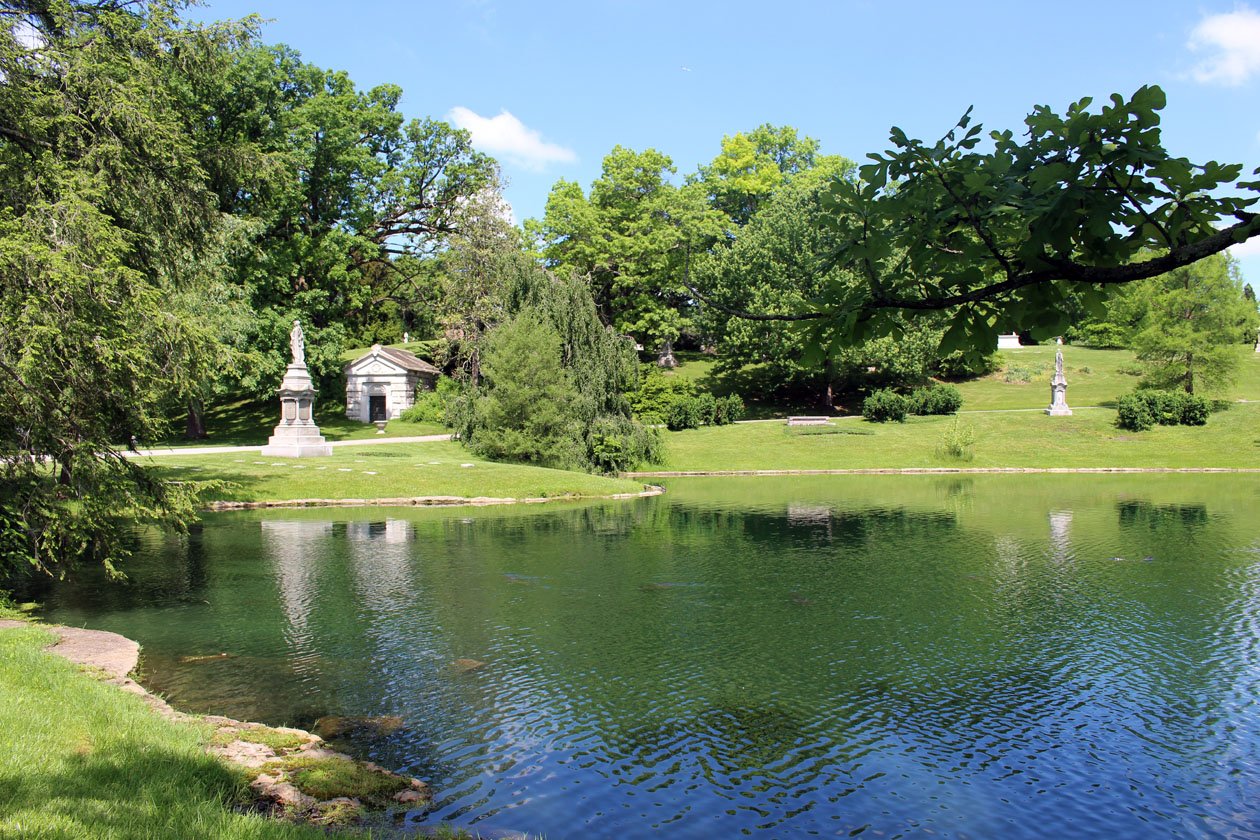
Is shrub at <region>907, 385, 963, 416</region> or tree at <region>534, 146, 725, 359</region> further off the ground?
tree at <region>534, 146, 725, 359</region>

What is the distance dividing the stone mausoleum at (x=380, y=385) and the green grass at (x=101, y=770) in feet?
148

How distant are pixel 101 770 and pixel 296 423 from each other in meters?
32.0

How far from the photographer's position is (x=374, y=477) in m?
31.8

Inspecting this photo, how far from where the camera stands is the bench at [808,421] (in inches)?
1971

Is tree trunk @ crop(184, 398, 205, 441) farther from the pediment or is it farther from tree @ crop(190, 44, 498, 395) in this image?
the pediment

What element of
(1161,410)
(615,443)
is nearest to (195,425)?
(615,443)

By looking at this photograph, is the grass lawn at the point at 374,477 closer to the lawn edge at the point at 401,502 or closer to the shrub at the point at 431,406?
the lawn edge at the point at 401,502

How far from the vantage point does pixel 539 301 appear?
1507 inches

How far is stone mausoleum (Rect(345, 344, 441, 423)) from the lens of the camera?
5341cm

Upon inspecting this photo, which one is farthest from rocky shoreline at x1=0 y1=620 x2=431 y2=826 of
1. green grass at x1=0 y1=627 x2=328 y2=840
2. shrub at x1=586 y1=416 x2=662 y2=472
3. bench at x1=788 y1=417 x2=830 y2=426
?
bench at x1=788 y1=417 x2=830 y2=426

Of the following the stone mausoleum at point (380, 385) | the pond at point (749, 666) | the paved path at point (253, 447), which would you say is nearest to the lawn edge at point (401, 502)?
the pond at point (749, 666)

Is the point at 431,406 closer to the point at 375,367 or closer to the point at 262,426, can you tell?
the point at 375,367

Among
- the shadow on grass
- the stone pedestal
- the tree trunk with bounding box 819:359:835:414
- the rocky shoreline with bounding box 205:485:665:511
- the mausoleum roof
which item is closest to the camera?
the shadow on grass

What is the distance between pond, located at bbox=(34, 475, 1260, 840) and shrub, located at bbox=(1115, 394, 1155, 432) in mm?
24479
